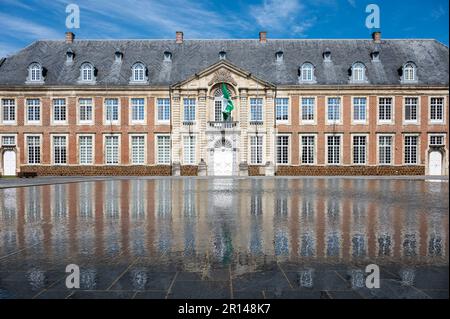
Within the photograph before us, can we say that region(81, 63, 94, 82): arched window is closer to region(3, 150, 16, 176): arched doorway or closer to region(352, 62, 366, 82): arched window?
region(3, 150, 16, 176): arched doorway

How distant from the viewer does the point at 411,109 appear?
3141 centimetres

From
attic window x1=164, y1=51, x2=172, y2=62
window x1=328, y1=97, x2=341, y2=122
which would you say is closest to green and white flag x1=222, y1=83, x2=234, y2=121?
attic window x1=164, y1=51, x2=172, y2=62

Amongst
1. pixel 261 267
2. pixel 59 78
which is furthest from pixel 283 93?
pixel 261 267

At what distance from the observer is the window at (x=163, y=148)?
31719 millimetres

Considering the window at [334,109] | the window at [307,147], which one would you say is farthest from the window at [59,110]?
the window at [334,109]

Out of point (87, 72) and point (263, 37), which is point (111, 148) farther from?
point (263, 37)

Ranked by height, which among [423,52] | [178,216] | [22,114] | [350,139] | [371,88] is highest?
[423,52]

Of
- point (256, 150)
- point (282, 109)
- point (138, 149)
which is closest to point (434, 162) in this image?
point (282, 109)

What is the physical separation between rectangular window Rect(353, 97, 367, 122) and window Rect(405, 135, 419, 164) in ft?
15.6

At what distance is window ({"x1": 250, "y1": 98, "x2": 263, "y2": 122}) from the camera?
31.5 metres

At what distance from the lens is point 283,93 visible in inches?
1241

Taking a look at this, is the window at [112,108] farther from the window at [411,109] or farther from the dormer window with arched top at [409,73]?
the window at [411,109]
